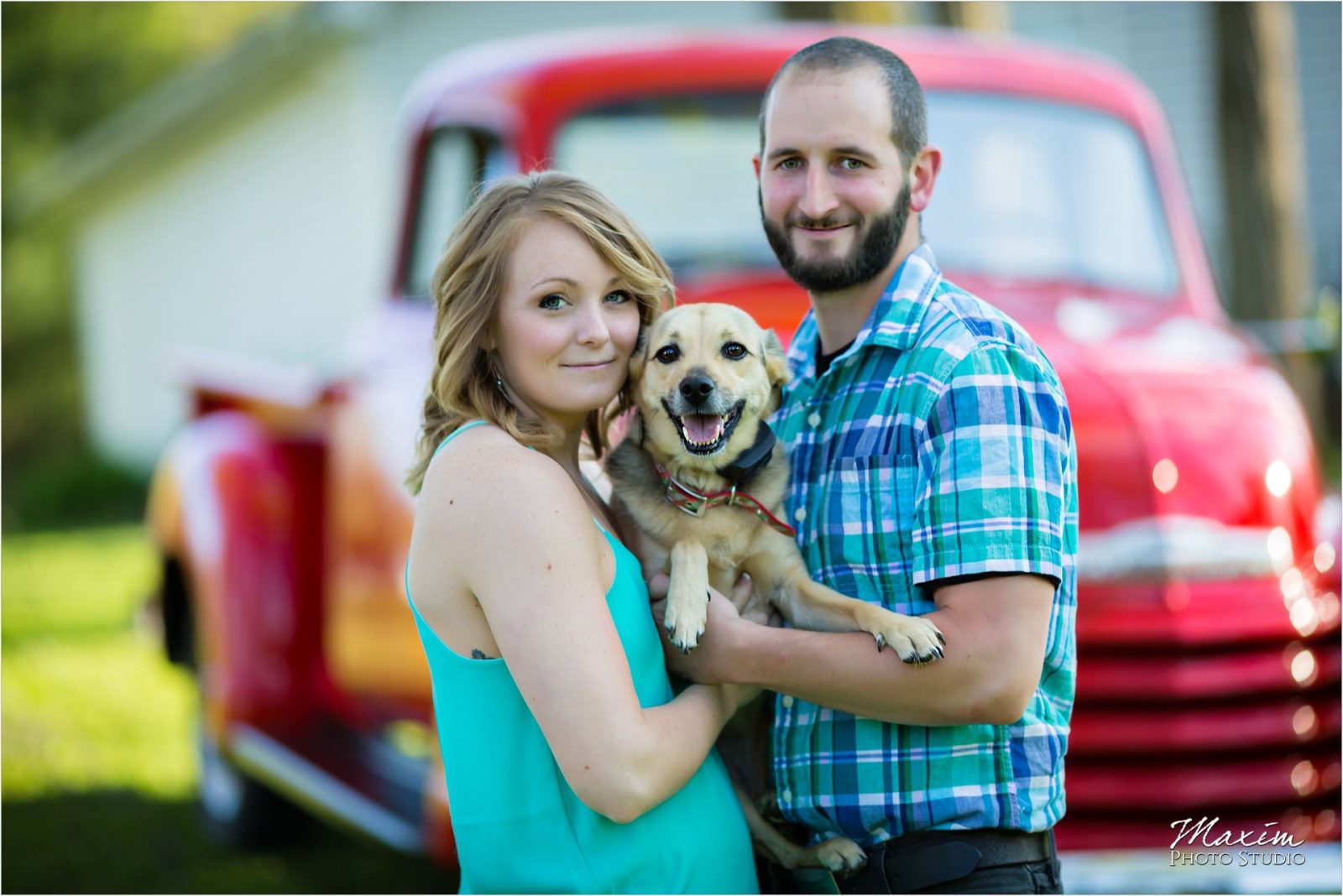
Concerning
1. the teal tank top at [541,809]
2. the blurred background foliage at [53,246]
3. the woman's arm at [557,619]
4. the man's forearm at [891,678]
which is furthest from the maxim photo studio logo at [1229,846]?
the blurred background foliage at [53,246]

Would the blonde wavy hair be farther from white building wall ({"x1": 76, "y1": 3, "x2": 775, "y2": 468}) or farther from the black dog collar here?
white building wall ({"x1": 76, "y1": 3, "x2": 775, "y2": 468})

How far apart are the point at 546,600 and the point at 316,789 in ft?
8.84

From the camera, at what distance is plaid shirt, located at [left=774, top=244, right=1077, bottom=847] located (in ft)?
6.42

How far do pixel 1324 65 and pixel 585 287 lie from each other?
14671 mm

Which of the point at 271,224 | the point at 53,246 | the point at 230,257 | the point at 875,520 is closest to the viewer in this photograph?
the point at 875,520

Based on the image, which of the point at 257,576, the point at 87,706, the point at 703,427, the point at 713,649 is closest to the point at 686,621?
the point at 713,649

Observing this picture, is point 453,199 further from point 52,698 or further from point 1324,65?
point 1324,65

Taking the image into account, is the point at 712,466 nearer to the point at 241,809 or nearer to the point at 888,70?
the point at 888,70

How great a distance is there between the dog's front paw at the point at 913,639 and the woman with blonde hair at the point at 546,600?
0.32m

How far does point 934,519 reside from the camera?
198 centimetres

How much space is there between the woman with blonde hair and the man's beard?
→ 0.80ft

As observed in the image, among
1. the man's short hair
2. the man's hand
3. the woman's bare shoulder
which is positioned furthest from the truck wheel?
the man's short hair

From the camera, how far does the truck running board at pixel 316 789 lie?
3.88m

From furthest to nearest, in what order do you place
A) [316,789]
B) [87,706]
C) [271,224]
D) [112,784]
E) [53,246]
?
[53,246] → [271,224] → [87,706] → [112,784] → [316,789]
